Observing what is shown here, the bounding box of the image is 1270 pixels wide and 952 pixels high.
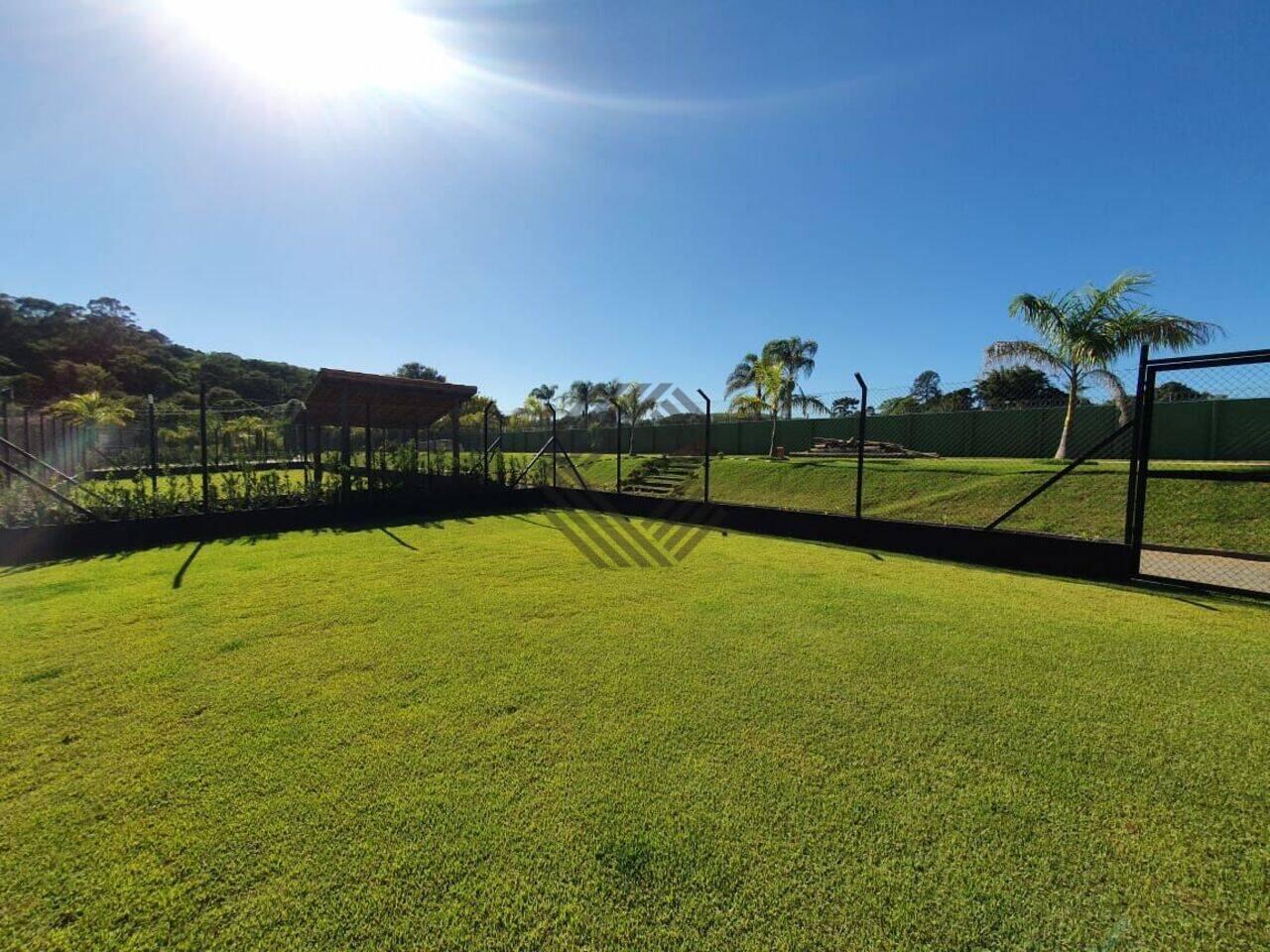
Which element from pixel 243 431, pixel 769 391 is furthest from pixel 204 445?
pixel 769 391

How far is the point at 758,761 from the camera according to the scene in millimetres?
2104

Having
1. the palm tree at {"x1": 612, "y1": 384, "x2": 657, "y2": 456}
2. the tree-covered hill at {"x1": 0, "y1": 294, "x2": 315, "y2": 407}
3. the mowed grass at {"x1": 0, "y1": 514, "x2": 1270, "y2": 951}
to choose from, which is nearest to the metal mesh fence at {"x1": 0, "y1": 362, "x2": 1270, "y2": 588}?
the mowed grass at {"x1": 0, "y1": 514, "x2": 1270, "y2": 951}

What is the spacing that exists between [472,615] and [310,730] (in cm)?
158

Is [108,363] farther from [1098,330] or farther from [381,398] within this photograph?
[1098,330]

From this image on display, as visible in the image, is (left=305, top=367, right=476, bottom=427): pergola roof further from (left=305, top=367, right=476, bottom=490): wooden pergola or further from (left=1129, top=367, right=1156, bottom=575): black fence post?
(left=1129, top=367, right=1156, bottom=575): black fence post

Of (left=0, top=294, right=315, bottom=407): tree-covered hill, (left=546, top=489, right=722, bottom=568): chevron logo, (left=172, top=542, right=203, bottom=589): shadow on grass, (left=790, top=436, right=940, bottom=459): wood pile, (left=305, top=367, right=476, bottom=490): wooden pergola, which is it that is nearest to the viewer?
(left=172, top=542, right=203, bottom=589): shadow on grass

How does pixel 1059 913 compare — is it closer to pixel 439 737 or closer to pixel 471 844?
pixel 471 844

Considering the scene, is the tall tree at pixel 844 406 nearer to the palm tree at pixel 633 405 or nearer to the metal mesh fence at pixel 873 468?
the metal mesh fence at pixel 873 468

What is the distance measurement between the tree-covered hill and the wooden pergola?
27.7 meters

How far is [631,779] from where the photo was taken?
1984mm

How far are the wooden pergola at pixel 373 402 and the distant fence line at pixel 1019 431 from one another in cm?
901

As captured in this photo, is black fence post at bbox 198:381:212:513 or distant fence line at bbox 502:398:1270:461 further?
distant fence line at bbox 502:398:1270:461

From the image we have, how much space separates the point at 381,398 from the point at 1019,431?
20.1m

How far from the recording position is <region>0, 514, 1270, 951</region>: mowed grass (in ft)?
4.67
